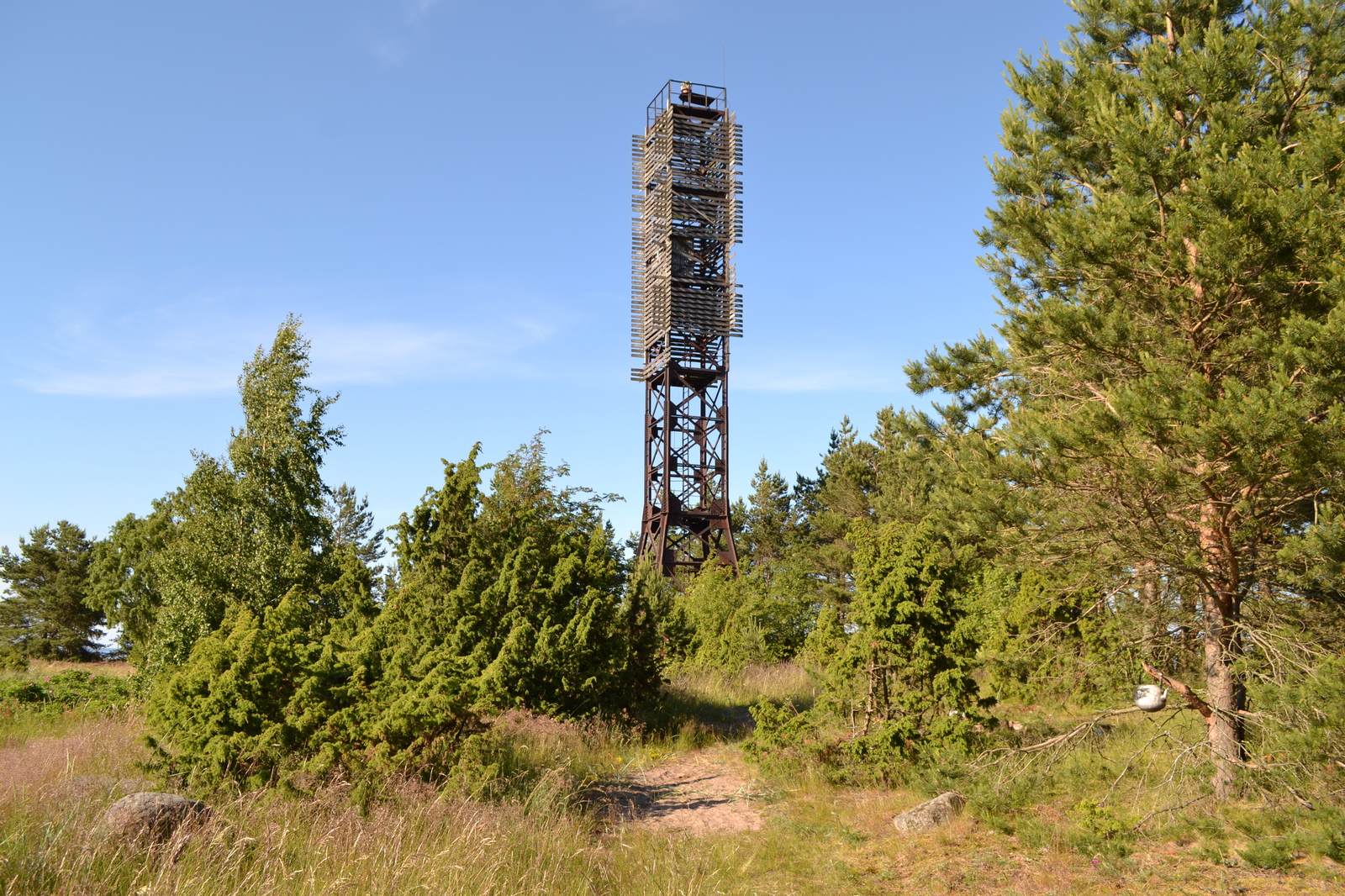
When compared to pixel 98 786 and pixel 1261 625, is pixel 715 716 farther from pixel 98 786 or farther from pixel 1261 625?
pixel 98 786

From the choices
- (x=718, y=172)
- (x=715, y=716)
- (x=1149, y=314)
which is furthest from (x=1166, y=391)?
(x=718, y=172)

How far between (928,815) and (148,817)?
677cm

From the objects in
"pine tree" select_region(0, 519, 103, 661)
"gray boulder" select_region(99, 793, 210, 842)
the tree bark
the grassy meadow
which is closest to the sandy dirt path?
the grassy meadow

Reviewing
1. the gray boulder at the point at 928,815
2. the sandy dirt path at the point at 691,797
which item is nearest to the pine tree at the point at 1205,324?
the gray boulder at the point at 928,815

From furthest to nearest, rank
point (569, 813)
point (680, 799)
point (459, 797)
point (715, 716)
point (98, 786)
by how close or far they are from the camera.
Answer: point (715, 716)
point (680, 799)
point (569, 813)
point (459, 797)
point (98, 786)

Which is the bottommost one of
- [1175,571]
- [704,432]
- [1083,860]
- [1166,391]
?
[1083,860]

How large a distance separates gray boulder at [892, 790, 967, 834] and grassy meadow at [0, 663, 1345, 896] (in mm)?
161

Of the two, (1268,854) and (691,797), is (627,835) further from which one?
(1268,854)

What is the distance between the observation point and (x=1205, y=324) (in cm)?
793

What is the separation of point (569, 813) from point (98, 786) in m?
3.80

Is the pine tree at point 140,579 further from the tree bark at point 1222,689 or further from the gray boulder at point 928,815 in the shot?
the tree bark at point 1222,689

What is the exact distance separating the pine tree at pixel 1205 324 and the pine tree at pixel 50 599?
1660 inches

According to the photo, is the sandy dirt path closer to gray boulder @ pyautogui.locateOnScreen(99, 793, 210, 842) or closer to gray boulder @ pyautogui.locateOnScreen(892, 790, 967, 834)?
gray boulder @ pyautogui.locateOnScreen(892, 790, 967, 834)

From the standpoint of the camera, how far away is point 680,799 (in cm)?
983
